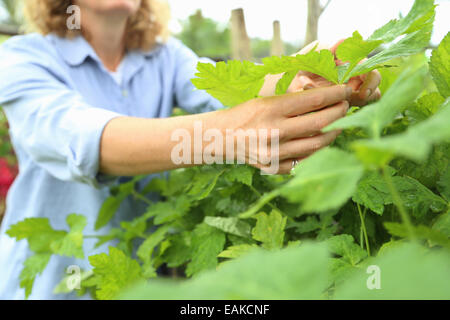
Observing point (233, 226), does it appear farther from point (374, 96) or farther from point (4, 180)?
point (4, 180)

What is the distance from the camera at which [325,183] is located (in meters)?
0.18

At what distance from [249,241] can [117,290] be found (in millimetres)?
174

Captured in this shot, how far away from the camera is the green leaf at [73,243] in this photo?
2.12 ft

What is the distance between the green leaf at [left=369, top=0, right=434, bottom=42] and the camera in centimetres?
34

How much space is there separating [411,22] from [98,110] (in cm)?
53

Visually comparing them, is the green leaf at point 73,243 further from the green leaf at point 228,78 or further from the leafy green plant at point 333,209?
the green leaf at point 228,78

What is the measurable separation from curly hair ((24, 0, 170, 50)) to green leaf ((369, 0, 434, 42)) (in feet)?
3.51

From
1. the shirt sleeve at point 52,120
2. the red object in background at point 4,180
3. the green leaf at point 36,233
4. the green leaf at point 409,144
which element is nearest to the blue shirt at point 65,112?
the shirt sleeve at point 52,120

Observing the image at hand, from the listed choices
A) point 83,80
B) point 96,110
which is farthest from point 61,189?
point 96,110

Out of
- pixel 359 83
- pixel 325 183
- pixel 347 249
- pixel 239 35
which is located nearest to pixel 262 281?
pixel 325 183
